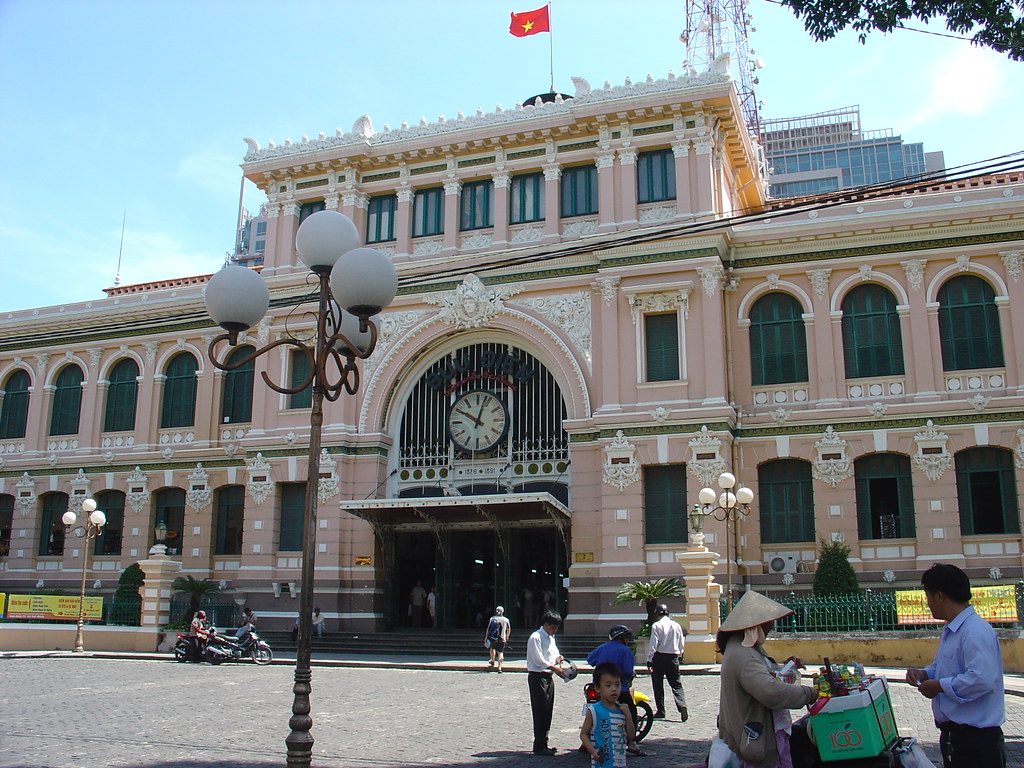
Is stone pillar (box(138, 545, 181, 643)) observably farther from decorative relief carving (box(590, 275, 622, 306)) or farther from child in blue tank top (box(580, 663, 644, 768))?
child in blue tank top (box(580, 663, 644, 768))

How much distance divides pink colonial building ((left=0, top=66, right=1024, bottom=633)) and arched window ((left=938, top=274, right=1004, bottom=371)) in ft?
0.19

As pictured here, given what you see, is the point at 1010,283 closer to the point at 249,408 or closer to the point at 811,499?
the point at 811,499

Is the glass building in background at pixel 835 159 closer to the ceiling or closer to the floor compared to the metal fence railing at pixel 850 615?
closer to the ceiling

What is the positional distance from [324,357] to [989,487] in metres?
22.3

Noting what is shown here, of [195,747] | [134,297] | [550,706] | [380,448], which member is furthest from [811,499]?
[134,297]

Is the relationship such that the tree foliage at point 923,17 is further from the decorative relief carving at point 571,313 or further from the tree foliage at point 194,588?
the tree foliage at point 194,588

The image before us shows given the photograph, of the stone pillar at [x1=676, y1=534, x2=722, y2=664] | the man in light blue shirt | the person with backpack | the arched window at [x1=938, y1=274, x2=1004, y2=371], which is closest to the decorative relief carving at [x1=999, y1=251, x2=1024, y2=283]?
the arched window at [x1=938, y1=274, x2=1004, y2=371]

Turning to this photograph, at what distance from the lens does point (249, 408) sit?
34375mm

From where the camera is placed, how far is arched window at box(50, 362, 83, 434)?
37.2m

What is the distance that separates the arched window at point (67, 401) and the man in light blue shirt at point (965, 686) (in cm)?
3579

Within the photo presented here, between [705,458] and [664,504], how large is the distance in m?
1.77

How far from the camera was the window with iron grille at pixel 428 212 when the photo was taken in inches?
1270

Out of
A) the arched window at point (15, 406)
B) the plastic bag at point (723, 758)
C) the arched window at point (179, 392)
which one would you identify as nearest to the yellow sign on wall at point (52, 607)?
the arched window at point (179, 392)

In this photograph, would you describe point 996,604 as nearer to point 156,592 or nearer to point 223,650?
point 223,650
